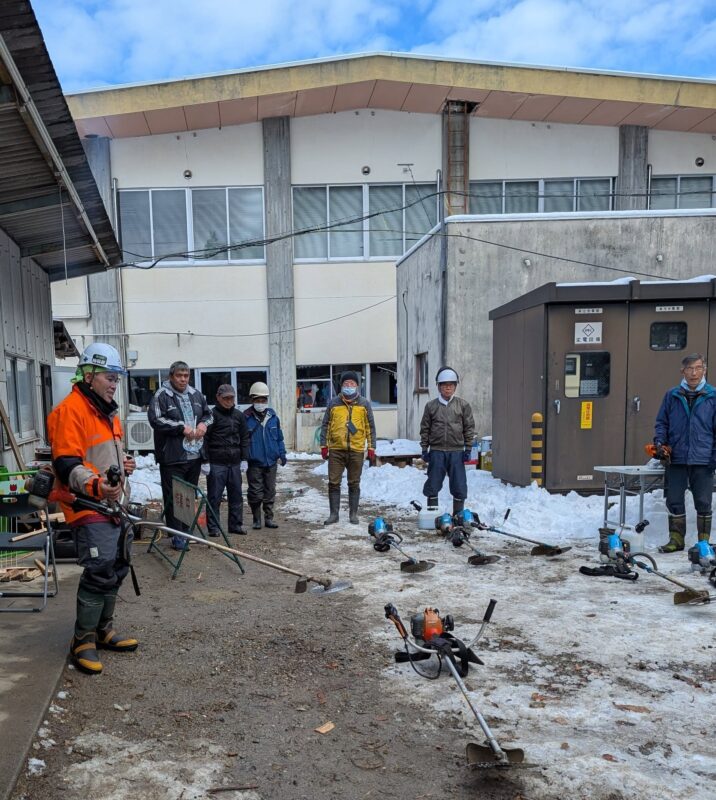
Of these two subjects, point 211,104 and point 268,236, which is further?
point 268,236

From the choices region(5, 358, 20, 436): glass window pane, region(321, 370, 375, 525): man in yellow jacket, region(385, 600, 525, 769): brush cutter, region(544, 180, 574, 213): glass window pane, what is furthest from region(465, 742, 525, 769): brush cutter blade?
region(544, 180, 574, 213): glass window pane

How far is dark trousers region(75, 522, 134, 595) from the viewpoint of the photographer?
382 cm

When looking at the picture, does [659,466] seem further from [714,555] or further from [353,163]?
[353,163]

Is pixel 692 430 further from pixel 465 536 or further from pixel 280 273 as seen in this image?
pixel 280 273

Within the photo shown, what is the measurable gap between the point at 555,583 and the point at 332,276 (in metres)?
14.5

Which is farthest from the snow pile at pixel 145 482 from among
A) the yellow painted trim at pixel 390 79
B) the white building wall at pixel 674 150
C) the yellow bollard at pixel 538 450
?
the white building wall at pixel 674 150

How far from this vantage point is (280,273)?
61.2 ft

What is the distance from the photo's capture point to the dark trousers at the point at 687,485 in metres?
6.59

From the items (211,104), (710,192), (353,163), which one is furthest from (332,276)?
(710,192)

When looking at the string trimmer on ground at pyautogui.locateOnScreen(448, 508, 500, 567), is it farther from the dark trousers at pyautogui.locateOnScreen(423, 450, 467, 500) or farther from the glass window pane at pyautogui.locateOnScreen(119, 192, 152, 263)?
the glass window pane at pyautogui.locateOnScreen(119, 192, 152, 263)

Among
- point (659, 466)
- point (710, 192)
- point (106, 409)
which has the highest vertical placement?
point (710, 192)

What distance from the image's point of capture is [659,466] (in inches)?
277

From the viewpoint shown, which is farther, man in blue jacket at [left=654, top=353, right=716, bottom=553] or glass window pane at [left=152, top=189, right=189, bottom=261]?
glass window pane at [left=152, top=189, right=189, bottom=261]

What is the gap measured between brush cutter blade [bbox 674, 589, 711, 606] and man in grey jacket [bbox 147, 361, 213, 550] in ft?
16.0
